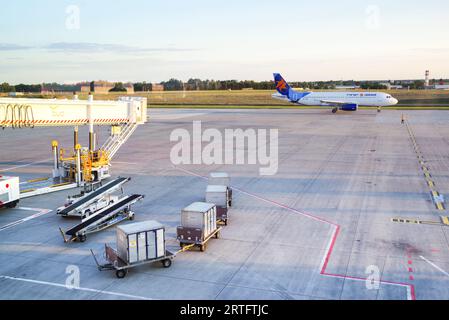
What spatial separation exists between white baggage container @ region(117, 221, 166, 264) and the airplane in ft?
240

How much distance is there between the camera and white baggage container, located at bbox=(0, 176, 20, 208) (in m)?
20.5

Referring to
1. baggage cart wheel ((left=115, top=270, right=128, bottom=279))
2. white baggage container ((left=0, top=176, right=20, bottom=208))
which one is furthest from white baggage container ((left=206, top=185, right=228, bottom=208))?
white baggage container ((left=0, top=176, right=20, bottom=208))

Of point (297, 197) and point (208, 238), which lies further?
point (297, 197)

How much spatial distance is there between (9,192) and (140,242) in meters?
10.1

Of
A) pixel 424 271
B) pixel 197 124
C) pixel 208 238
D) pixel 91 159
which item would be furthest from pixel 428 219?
pixel 197 124

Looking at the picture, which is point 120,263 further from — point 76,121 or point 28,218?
point 76,121

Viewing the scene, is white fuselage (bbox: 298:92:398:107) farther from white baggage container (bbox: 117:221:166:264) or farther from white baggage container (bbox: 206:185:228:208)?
white baggage container (bbox: 117:221:166:264)

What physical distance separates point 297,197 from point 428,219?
655 centimetres

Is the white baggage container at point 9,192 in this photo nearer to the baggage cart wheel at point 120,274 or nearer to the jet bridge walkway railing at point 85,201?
the jet bridge walkway railing at point 85,201

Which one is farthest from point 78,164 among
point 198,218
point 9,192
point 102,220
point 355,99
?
point 355,99

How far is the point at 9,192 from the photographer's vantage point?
20781 millimetres
